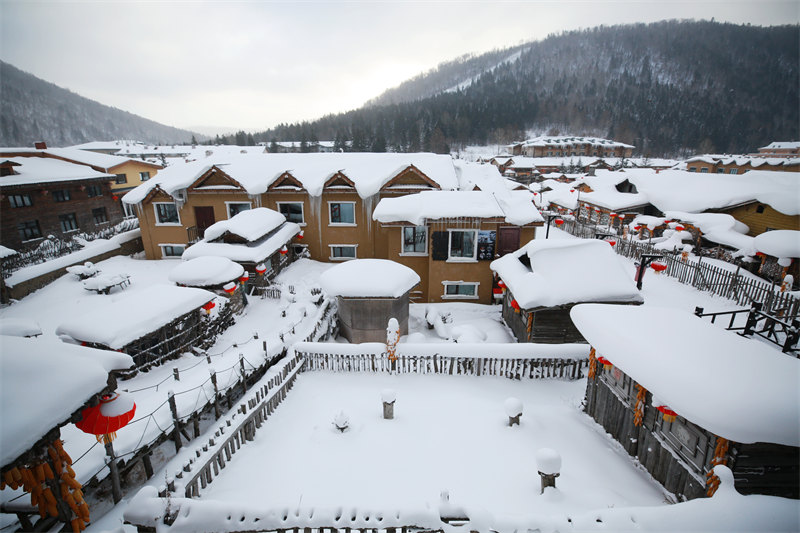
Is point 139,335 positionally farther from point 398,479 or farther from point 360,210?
point 360,210

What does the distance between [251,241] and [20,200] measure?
21089 millimetres

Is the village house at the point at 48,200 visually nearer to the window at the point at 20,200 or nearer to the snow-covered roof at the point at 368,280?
the window at the point at 20,200

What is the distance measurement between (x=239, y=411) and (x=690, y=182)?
36018 mm

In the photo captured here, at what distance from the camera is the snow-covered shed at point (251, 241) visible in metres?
16.6

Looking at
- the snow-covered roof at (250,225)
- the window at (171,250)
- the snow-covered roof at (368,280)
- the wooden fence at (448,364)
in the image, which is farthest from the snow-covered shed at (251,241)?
the wooden fence at (448,364)

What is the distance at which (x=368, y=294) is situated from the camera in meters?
12.1

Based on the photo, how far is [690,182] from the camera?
28.4 metres

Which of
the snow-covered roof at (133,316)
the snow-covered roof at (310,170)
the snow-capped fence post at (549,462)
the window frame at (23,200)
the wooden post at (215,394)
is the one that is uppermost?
the snow-covered roof at (310,170)

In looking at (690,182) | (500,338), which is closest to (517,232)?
(500,338)

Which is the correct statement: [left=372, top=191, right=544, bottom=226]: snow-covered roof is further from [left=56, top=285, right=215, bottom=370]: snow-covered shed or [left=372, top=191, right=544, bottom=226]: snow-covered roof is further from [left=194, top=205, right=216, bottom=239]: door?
[left=194, top=205, right=216, bottom=239]: door

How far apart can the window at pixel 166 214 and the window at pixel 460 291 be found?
61.4 ft

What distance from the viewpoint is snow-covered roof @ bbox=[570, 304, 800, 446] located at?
14.5ft

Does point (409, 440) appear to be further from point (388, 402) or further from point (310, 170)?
point (310, 170)

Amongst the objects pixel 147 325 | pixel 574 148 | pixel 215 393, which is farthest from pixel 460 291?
pixel 574 148
